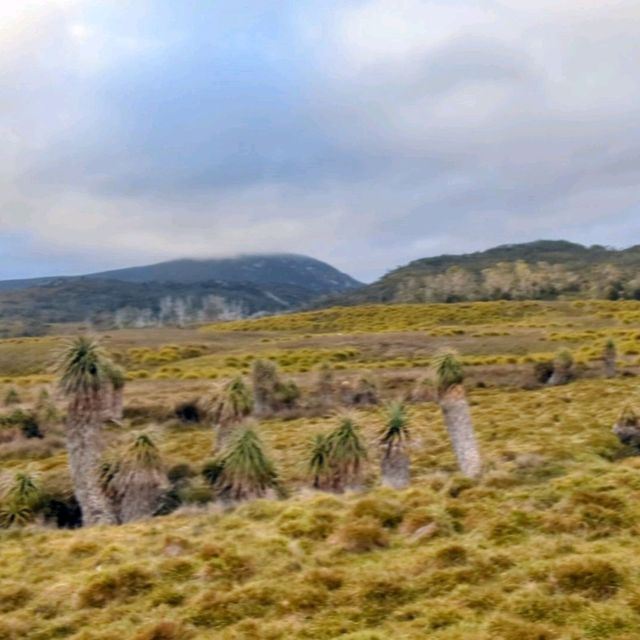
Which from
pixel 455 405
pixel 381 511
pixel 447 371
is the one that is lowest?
pixel 381 511

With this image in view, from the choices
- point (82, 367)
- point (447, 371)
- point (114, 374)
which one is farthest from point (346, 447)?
point (114, 374)

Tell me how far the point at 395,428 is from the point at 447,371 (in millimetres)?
3500

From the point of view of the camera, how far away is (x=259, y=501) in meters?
21.4

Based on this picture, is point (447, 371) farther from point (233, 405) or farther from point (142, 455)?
point (142, 455)

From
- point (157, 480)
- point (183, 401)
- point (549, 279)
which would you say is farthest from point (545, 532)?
point (549, 279)

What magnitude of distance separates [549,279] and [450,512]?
551ft

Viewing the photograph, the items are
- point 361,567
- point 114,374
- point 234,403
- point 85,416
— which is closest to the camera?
point 361,567

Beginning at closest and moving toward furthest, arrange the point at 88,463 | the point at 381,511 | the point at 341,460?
1. the point at 381,511
2. the point at 341,460
3. the point at 88,463

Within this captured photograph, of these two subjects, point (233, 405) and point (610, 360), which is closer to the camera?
point (233, 405)

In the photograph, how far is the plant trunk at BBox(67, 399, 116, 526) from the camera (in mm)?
25203

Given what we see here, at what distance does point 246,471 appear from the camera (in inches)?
976

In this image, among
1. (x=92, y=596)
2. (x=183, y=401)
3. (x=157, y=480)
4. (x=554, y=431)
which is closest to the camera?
(x=92, y=596)

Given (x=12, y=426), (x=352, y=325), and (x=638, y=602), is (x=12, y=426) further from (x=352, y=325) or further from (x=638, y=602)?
(x=352, y=325)

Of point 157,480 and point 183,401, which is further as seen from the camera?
point 183,401
